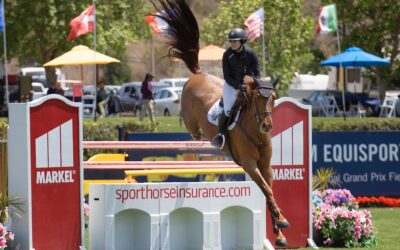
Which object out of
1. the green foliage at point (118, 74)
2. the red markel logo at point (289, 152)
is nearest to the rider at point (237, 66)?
the red markel logo at point (289, 152)

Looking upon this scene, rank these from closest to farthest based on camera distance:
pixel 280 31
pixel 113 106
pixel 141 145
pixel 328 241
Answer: pixel 328 241
pixel 141 145
pixel 113 106
pixel 280 31

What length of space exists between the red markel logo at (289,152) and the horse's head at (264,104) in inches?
53.7

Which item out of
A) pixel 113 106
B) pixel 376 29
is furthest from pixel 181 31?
pixel 376 29

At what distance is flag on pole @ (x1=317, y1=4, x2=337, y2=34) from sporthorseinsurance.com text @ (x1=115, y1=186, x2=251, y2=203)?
22434mm

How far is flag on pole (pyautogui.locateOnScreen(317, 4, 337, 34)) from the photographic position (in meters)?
33.6

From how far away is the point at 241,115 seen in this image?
11336mm

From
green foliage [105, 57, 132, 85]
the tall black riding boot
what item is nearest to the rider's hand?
the tall black riding boot

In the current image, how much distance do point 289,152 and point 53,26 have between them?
30.3 metres

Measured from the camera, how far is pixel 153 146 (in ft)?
43.8

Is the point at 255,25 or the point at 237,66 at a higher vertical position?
the point at 255,25

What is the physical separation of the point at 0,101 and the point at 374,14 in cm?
1673

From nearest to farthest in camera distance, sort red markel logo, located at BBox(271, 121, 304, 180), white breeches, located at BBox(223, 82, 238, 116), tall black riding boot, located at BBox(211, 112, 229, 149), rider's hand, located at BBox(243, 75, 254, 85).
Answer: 1. rider's hand, located at BBox(243, 75, 254, 85)
2. white breeches, located at BBox(223, 82, 238, 116)
3. tall black riding boot, located at BBox(211, 112, 229, 149)
4. red markel logo, located at BBox(271, 121, 304, 180)

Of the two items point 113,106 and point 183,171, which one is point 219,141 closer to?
point 183,171

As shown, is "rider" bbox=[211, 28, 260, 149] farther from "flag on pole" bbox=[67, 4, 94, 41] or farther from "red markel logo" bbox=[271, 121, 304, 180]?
"flag on pole" bbox=[67, 4, 94, 41]
